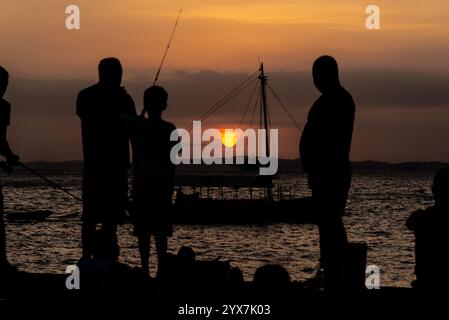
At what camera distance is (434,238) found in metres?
7.46

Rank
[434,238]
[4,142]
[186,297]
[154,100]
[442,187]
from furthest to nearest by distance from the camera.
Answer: [154,100]
[4,142]
[186,297]
[434,238]
[442,187]

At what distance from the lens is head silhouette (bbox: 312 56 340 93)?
8.47 meters

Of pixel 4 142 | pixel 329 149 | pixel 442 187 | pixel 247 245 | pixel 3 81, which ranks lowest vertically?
pixel 247 245

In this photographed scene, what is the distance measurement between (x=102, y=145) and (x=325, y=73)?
239 centimetres

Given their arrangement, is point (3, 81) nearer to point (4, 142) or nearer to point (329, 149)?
point (4, 142)

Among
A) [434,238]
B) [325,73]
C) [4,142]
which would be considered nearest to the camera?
[434,238]

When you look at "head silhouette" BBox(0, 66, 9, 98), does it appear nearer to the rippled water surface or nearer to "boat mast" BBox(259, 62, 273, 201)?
the rippled water surface

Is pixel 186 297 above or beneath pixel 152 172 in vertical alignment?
beneath

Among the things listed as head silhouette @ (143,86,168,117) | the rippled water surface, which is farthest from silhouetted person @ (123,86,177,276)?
the rippled water surface

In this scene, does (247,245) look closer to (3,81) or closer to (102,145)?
(102,145)

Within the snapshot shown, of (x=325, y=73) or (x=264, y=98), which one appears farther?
(x=264, y=98)

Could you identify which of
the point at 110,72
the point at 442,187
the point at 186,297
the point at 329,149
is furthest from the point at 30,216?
the point at 442,187

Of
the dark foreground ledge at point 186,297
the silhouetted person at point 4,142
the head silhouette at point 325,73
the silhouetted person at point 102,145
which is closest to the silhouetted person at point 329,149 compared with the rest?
the head silhouette at point 325,73
